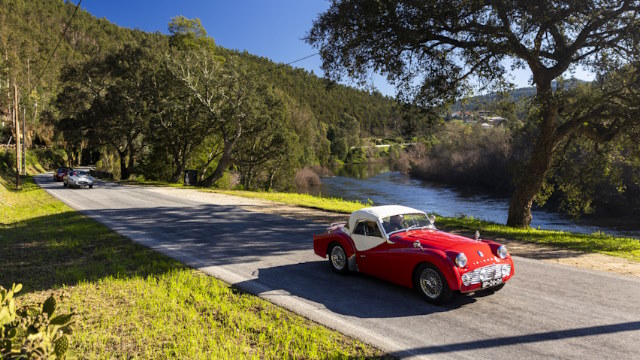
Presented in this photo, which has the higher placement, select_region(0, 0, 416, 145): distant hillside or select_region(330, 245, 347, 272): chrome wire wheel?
select_region(0, 0, 416, 145): distant hillside

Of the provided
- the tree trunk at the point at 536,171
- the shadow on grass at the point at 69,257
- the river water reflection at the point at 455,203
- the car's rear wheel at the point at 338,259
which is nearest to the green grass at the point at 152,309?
the shadow on grass at the point at 69,257

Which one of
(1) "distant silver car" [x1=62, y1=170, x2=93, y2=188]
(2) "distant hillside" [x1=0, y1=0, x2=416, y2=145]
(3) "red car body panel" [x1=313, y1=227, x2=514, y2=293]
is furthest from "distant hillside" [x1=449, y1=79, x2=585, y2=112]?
(2) "distant hillside" [x1=0, y1=0, x2=416, y2=145]

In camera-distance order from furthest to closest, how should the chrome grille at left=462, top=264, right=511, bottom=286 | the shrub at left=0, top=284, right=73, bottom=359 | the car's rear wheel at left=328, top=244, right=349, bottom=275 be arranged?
1. the car's rear wheel at left=328, top=244, right=349, bottom=275
2. the chrome grille at left=462, top=264, right=511, bottom=286
3. the shrub at left=0, top=284, right=73, bottom=359

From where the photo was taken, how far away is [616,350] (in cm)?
498

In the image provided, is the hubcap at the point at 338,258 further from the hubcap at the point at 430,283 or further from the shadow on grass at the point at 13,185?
the shadow on grass at the point at 13,185

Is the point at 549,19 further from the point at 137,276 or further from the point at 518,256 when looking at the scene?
the point at 137,276

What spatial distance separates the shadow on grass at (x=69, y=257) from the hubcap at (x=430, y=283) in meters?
5.44

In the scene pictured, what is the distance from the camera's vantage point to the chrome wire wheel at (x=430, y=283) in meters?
6.58

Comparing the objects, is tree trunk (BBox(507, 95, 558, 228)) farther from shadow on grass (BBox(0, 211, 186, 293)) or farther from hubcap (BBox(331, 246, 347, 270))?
shadow on grass (BBox(0, 211, 186, 293))

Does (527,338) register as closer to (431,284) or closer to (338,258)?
(431,284)

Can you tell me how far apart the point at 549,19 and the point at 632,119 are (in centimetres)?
466

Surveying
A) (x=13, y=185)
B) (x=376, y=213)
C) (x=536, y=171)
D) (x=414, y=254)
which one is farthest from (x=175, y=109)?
(x=414, y=254)

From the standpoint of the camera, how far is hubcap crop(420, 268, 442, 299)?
6582 mm

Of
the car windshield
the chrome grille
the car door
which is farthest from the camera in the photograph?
the car windshield
